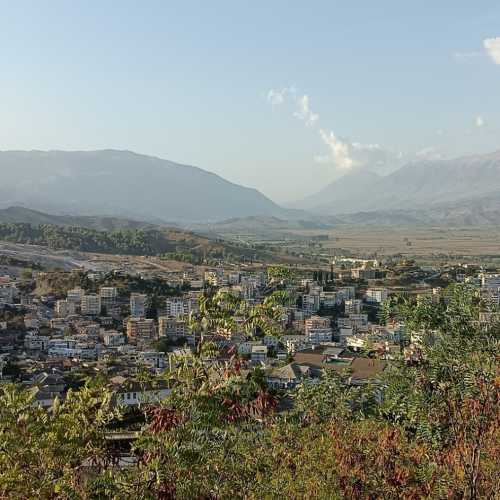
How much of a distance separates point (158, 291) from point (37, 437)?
35.8m

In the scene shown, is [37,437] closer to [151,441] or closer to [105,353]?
[151,441]

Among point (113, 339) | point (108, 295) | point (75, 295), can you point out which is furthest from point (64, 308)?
point (113, 339)

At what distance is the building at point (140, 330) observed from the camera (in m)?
28.9

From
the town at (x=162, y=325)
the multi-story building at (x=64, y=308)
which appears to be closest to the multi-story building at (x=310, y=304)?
the town at (x=162, y=325)

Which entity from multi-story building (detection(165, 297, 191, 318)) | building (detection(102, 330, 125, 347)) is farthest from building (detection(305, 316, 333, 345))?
building (detection(102, 330, 125, 347))

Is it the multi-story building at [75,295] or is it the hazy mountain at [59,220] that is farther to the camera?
the hazy mountain at [59,220]

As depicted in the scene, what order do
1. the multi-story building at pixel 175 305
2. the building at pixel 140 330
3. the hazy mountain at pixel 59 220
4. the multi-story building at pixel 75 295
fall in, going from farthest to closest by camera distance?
the hazy mountain at pixel 59 220 < the multi-story building at pixel 75 295 < the multi-story building at pixel 175 305 < the building at pixel 140 330

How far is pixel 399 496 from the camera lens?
4156mm

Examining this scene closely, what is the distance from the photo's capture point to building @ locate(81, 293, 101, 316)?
3469 centimetres

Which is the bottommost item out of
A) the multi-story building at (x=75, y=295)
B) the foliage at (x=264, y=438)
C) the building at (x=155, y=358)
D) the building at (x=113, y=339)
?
the building at (x=113, y=339)

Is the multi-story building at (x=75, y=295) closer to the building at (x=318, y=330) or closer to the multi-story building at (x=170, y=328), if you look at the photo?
the multi-story building at (x=170, y=328)

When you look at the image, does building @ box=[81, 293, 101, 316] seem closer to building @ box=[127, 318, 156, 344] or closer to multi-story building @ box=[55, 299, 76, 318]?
multi-story building @ box=[55, 299, 76, 318]

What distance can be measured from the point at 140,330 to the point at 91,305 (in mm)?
6921

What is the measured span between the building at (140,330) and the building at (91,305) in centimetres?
552
